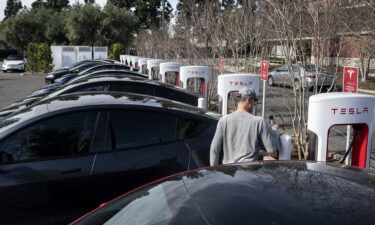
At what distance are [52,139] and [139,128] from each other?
33.8 inches

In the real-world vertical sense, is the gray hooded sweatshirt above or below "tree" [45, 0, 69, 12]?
below

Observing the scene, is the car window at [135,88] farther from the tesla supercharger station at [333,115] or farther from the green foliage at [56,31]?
the green foliage at [56,31]

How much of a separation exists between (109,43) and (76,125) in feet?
125

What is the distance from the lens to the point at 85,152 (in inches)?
153

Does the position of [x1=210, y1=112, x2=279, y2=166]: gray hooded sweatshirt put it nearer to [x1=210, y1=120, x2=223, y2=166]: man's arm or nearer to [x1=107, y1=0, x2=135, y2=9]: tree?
[x1=210, y1=120, x2=223, y2=166]: man's arm

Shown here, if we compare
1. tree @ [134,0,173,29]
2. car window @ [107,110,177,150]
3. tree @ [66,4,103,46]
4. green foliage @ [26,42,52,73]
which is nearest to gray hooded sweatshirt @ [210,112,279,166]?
car window @ [107,110,177,150]

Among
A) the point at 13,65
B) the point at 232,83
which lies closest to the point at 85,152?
the point at 232,83

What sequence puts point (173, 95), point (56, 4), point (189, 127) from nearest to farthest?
1. point (189, 127)
2. point (173, 95)
3. point (56, 4)

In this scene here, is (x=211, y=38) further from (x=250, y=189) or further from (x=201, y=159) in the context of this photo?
(x=250, y=189)

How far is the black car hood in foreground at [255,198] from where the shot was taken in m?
1.69

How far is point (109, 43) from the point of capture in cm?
4084

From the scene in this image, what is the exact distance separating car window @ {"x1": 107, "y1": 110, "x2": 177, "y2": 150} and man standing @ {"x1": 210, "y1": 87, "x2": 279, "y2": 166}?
60 centimetres

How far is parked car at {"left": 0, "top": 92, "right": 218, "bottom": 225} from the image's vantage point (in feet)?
12.0

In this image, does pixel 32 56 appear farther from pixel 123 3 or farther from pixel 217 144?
pixel 217 144
